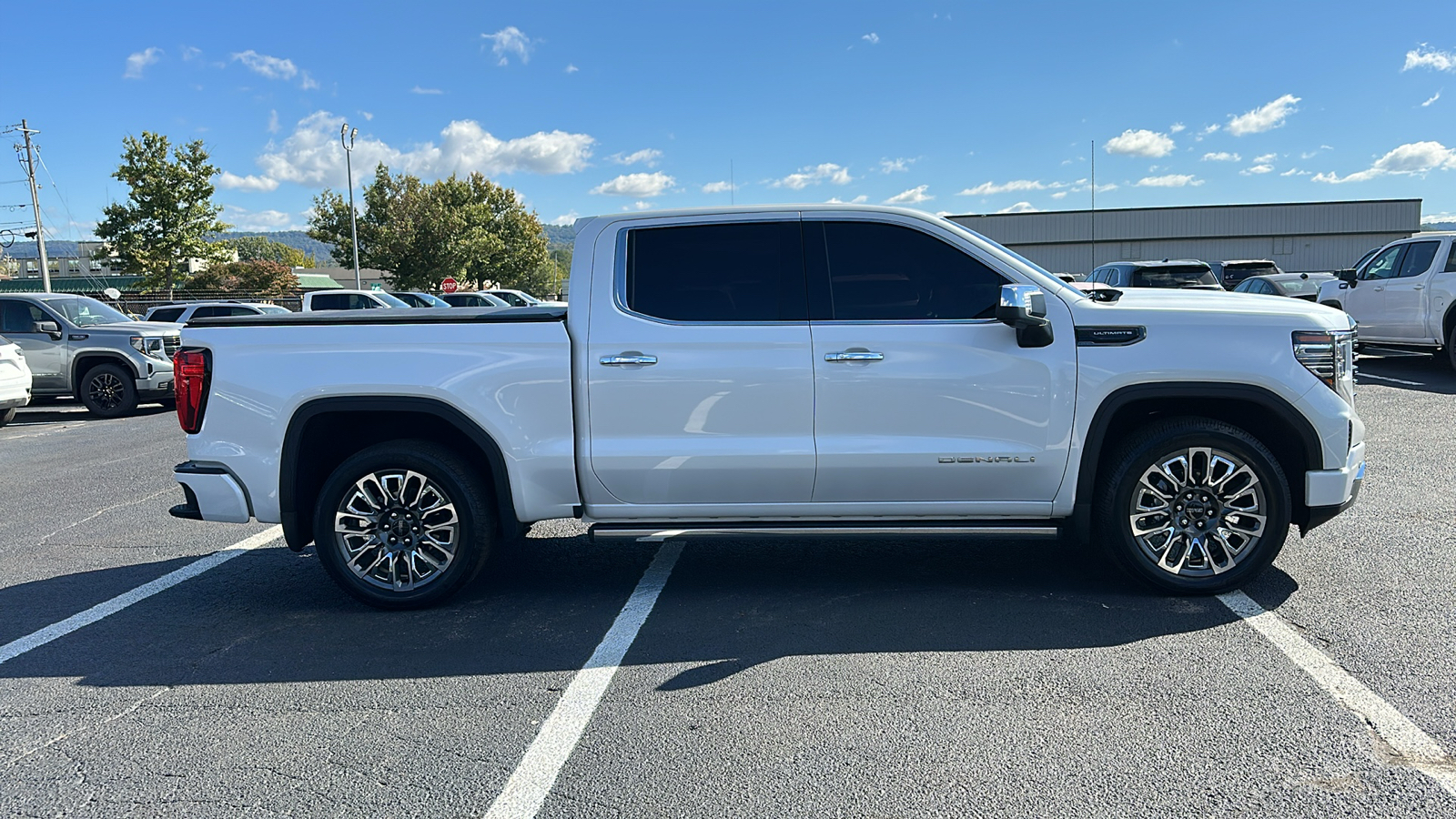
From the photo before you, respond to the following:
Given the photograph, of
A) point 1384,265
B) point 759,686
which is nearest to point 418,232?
point 1384,265

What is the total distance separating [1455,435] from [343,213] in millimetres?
57121

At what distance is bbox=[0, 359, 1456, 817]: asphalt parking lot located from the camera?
124 inches

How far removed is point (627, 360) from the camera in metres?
4.68

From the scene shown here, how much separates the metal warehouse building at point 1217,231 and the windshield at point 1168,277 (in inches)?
1471

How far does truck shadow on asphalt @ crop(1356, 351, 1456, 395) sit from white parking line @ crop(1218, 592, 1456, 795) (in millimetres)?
9492

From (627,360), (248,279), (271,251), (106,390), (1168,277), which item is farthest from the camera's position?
(271,251)

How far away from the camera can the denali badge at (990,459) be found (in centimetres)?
464

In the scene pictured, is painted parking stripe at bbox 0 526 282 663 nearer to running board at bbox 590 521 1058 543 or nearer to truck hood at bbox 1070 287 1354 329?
A: running board at bbox 590 521 1058 543

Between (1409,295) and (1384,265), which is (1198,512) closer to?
(1409,295)

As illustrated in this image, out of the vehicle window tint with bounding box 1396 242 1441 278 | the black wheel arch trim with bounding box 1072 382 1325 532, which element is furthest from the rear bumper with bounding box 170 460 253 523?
the vehicle window tint with bounding box 1396 242 1441 278

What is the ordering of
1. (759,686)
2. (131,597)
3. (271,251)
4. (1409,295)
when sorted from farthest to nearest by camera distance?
(271,251) → (1409,295) → (131,597) → (759,686)

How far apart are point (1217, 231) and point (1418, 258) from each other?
1692 inches

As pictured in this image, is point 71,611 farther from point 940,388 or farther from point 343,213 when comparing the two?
point 343,213

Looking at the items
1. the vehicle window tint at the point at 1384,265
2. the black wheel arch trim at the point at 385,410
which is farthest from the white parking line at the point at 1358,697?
the vehicle window tint at the point at 1384,265
